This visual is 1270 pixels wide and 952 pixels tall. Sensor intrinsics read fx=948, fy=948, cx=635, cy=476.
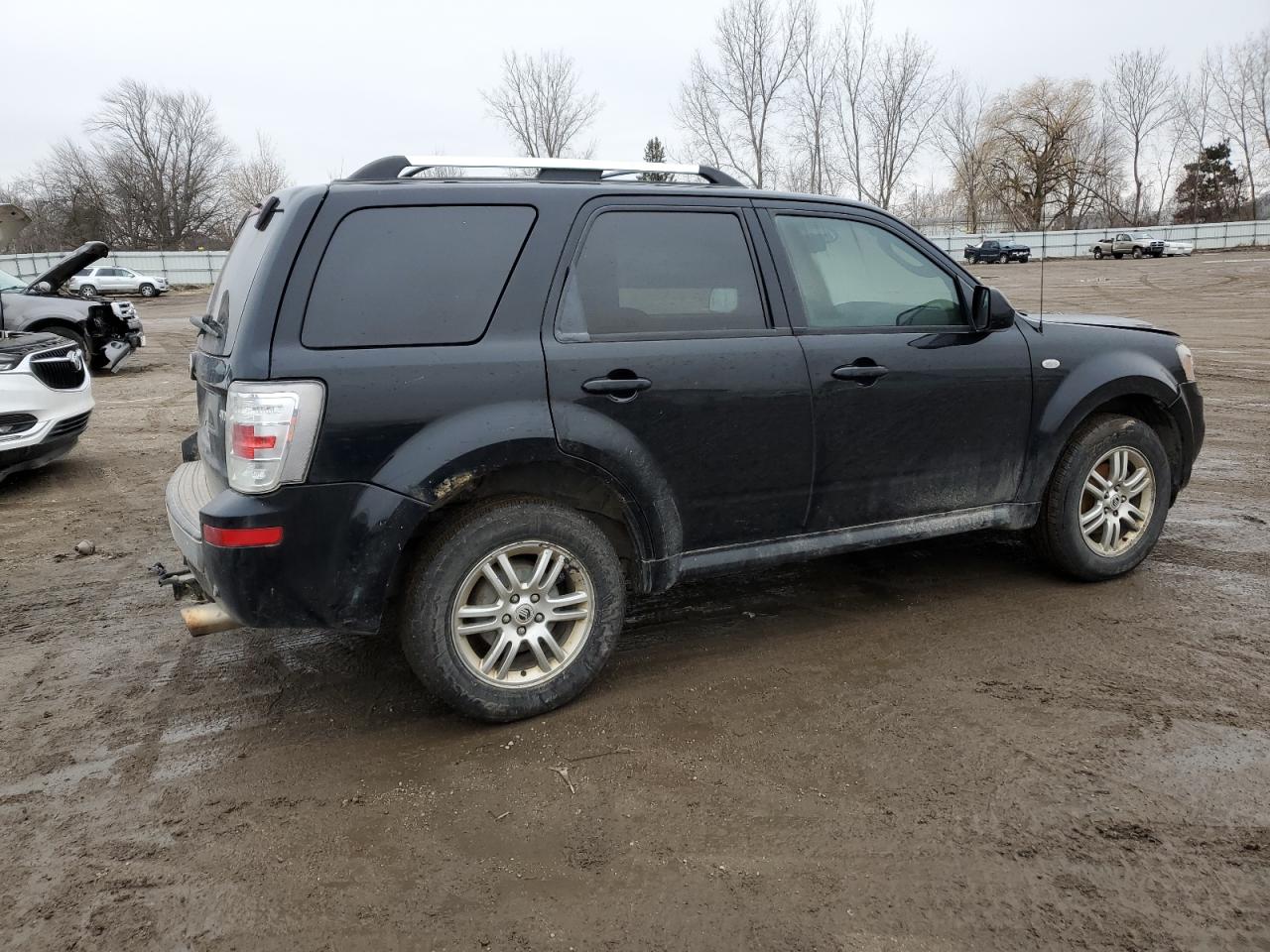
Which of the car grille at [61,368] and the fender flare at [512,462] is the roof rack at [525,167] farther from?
the car grille at [61,368]

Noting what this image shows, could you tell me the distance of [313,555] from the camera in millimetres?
3100

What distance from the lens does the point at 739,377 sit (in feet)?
12.1

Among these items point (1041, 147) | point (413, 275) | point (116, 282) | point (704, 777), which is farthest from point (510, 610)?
point (1041, 147)

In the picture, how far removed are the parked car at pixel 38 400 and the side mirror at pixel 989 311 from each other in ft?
21.3

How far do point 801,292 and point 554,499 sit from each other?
1.38 metres

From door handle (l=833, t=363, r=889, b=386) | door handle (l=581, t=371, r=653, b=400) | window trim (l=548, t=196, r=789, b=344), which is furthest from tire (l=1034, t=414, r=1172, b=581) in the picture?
door handle (l=581, t=371, r=653, b=400)

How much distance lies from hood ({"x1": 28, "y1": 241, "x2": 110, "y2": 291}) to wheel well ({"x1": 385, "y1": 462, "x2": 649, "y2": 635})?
845 cm

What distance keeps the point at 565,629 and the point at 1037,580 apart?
103 inches

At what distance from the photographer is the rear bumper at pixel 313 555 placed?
3051mm

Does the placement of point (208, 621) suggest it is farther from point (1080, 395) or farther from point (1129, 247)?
point (1129, 247)

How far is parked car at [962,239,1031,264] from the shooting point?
45.9 meters

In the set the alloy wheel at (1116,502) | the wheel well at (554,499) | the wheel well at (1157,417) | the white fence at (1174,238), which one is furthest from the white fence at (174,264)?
the alloy wheel at (1116,502)

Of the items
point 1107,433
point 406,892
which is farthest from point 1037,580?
point 406,892

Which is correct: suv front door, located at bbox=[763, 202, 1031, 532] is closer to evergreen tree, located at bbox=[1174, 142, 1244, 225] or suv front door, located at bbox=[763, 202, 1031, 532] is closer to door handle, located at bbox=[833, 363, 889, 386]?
door handle, located at bbox=[833, 363, 889, 386]
